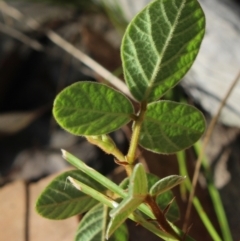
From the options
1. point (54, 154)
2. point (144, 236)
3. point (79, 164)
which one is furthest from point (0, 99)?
point (79, 164)

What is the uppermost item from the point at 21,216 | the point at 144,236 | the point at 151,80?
the point at 151,80

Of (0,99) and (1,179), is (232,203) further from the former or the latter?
(0,99)

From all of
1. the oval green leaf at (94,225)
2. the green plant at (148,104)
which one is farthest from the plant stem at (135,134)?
the oval green leaf at (94,225)

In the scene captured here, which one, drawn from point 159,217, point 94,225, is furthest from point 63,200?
point 159,217

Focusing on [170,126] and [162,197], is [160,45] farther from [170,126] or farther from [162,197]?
[162,197]

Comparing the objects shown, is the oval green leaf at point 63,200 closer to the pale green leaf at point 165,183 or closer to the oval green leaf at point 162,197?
the oval green leaf at point 162,197

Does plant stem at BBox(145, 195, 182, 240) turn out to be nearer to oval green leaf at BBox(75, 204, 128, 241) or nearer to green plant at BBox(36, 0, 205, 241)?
green plant at BBox(36, 0, 205, 241)
